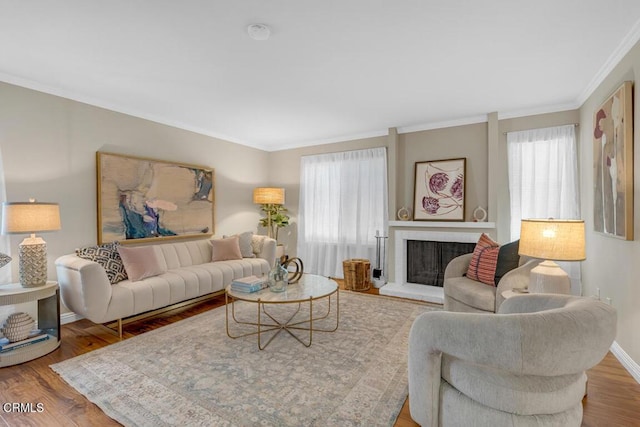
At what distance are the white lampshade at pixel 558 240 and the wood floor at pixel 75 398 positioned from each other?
0.90 meters

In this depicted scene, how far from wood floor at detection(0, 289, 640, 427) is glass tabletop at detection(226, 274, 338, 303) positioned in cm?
111

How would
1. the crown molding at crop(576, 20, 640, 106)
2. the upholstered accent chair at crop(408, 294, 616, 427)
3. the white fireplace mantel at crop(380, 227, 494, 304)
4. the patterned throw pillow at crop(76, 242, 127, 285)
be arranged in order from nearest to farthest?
the upholstered accent chair at crop(408, 294, 616, 427) → the crown molding at crop(576, 20, 640, 106) → the patterned throw pillow at crop(76, 242, 127, 285) → the white fireplace mantel at crop(380, 227, 494, 304)

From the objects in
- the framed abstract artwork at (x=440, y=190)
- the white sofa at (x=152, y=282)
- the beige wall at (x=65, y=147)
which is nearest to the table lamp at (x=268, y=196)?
the white sofa at (x=152, y=282)

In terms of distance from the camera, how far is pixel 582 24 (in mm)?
2074

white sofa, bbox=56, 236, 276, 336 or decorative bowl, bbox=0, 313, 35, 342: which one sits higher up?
white sofa, bbox=56, 236, 276, 336

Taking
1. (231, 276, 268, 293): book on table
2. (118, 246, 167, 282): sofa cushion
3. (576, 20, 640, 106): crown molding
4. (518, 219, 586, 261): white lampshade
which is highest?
(576, 20, 640, 106): crown molding

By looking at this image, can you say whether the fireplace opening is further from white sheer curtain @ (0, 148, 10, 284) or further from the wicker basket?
white sheer curtain @ (0, 148, 10, 284)

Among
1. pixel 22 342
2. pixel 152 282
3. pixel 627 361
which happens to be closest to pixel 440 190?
pixel 627 361

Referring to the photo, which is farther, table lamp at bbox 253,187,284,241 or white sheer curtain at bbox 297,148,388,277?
table lamp at bbox 253,187,284,241

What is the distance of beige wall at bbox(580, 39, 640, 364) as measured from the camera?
2.17m

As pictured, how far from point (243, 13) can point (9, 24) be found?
1.62 m

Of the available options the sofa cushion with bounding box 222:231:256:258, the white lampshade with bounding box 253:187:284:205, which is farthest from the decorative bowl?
the white lampshade with bounding box 253:187:284:205

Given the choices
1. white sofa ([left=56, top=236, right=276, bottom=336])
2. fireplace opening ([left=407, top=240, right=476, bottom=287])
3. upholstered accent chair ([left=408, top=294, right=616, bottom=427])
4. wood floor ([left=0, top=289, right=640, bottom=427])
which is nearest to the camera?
upholstered accent chair ([left=408, top=294, right=616, bottom=427])

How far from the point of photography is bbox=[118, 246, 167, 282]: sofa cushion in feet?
10.4
